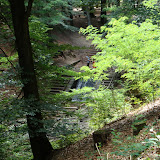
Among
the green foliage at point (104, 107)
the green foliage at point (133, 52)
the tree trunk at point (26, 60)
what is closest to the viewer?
the tree trunk at point (26, 60)

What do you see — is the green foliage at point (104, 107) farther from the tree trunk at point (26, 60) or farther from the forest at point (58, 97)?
the tree trunk at point (26, 60)

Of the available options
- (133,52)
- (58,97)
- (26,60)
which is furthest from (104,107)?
(26,60)

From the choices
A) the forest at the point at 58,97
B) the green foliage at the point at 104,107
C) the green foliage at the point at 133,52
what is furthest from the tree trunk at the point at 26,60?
the green foliage at the point at 133,52

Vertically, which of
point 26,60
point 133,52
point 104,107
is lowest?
point 104,107

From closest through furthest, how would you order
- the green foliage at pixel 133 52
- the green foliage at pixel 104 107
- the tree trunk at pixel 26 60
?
the tree trunk at pixel 26 60 < the green foliage at pixel 133 52 < the green foliage at pixel 104 107

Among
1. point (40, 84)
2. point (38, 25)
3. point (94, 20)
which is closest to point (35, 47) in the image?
point (38, 25)

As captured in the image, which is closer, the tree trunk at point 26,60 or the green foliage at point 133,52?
the tree trunk at point 26,60

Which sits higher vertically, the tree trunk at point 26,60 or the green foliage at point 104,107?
the tree trunk at point 26,60

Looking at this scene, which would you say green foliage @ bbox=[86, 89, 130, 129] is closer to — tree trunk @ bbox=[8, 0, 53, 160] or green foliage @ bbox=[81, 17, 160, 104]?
green foliage @ bbox=[81, 17, 160, 104]

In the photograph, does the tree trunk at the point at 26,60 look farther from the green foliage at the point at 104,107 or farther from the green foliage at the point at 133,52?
the green foliage at the point at 133,52

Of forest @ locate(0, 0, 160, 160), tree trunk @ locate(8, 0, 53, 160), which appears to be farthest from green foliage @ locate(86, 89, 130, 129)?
tree trunk @ locate(8, 0, 53, 160)

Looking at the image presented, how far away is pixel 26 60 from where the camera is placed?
509cm

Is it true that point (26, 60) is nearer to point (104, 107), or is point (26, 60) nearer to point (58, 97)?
point (58, 97)

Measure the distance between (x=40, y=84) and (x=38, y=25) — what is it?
1869 mm
